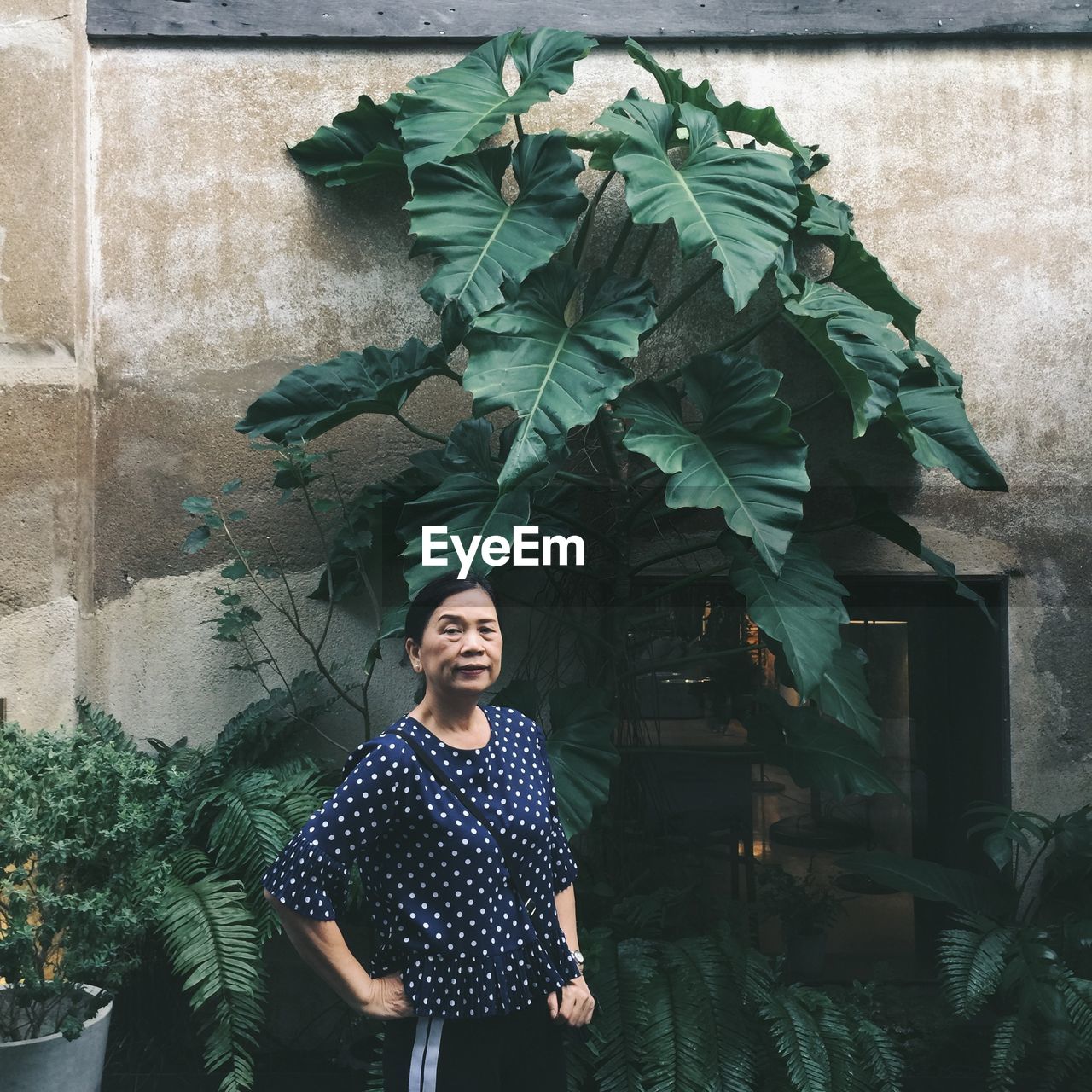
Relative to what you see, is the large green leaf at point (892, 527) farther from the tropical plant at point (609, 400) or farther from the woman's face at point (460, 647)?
the woman's face at point (460, 647)

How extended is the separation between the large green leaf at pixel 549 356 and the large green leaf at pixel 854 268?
26.8 inches

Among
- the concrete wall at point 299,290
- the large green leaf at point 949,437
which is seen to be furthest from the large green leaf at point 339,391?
the large green leaf at point 949,437

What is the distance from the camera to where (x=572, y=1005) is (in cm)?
202

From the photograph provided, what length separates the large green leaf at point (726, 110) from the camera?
348cm

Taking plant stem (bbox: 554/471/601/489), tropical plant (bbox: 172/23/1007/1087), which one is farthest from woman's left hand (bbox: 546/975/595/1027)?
plant stem (bbox: 554/471/601/489)

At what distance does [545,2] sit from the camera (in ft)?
13.0

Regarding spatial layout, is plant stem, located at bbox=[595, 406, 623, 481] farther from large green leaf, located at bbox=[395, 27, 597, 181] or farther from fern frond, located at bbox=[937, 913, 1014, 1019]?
fern frond, located at bbox=[937, 913, 1014, 1019]

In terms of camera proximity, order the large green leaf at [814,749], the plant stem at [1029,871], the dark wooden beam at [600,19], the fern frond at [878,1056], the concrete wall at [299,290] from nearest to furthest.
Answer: the fern frond at [878,1056]
the large green leaf at [814,749]
the plant stem at [1029,871]
the concrete wall at [299,290]
the dark wooden beam at [600,19]

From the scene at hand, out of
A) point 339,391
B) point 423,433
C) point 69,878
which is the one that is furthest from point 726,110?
point 69,878

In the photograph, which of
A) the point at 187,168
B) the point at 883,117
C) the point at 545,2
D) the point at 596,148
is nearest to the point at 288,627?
the point at 187,168

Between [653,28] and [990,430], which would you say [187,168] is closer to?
[653,28]

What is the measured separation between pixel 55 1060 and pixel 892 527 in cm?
286

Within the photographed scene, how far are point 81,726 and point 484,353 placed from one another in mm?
1849

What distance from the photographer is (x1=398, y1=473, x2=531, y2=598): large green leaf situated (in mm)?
3070
